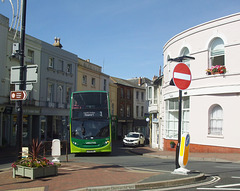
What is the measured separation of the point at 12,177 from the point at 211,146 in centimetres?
Answer: 1290

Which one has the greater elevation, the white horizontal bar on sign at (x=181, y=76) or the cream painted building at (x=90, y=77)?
the cream painted building at (x=90, y=77)

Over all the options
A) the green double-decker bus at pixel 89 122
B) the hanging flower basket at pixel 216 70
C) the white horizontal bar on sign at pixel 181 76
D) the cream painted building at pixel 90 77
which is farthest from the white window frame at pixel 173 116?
the cream painted building at pixel 90 77

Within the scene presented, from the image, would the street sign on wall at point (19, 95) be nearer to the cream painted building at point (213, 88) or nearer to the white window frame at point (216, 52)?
the cream painted building at point (213, 88)

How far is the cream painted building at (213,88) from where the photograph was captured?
17.7 m

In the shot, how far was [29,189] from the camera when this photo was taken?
7609 millimetres

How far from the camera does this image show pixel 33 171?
351 inches

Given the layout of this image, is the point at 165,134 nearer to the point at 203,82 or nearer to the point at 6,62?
the point at 203,82

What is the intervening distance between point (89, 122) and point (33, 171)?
1000cm

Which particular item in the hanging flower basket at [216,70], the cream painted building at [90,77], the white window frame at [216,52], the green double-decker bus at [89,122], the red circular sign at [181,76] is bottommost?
the green double-decker bus at [89,122]

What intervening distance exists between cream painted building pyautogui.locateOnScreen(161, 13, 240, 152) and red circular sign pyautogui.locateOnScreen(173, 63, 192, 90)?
854 centimetres

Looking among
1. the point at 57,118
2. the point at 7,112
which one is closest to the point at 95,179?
the point at 7,112

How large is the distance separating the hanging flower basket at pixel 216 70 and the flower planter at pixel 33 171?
40.6 ft

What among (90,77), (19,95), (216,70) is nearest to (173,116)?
(216,70)

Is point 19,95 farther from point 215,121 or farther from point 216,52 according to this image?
point 216,52
